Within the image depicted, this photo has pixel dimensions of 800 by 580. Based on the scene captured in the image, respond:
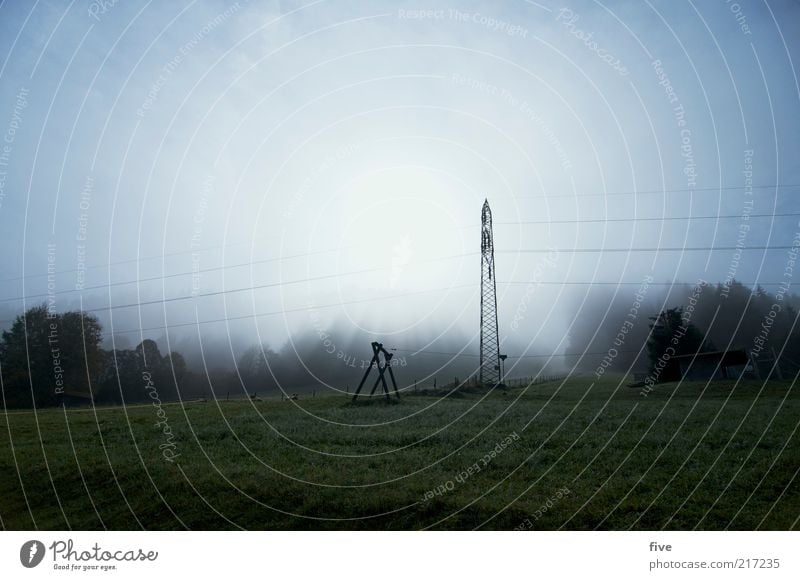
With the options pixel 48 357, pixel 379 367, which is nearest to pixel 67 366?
pixel 48 357

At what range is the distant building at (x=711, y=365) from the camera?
112ft

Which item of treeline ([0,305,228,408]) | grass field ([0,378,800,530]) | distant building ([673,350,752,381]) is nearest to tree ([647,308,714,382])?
distant building ([673,350,752,381])

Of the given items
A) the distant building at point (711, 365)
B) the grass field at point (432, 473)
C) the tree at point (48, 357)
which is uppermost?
the tree at point (48, 357)

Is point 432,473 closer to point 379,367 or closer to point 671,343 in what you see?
point 379,367

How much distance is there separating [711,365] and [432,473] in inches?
1271

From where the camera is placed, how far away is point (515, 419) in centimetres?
1705

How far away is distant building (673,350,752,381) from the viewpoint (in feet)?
112

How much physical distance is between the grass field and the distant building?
16731 mm

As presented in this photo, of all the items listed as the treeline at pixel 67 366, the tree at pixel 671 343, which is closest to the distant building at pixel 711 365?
the tree at pixel 671 343

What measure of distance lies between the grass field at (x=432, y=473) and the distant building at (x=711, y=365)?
54.9 ft

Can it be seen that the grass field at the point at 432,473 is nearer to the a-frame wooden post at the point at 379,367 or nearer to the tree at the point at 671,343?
the a-frame wooden post at the point at 379,367

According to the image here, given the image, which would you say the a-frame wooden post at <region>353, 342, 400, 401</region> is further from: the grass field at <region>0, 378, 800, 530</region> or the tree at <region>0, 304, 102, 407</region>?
the tree at <region>0, 304, 102, 407</region>

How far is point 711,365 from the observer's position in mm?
34156
